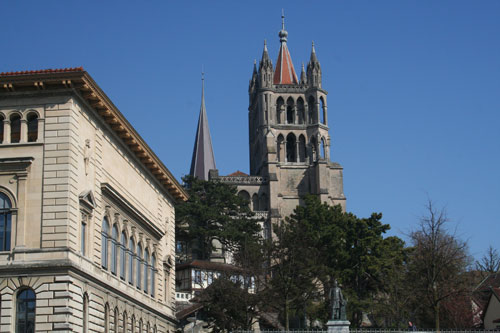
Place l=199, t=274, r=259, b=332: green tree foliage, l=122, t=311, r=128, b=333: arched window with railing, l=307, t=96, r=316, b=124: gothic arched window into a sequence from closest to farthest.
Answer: l=122, t=311, r=128, b=333: arched window with railing → l=199, t=274, r=259, b=332: green tree foliage → l=307, t=96, r=316, b=124: gothic arched window

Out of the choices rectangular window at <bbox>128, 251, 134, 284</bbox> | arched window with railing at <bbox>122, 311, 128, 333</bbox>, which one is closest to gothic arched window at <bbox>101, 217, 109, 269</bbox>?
arched window with railing at <bbox>122, 311, 128, 333</bbox>

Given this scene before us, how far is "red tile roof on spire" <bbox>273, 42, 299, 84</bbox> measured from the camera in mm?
132375

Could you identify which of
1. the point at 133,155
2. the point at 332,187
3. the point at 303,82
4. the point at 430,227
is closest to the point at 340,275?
the point at 430,227

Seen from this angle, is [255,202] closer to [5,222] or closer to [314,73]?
[314,73]

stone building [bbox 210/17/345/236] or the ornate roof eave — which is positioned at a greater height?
stone building [bbox 210/17/345/236]

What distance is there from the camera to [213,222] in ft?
303

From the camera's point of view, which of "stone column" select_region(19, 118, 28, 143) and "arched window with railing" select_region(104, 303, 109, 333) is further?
"arched window with railing" select_region(104, 303, 109, 333)

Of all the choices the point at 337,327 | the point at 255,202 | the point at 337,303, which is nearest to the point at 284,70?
the point at 255,202

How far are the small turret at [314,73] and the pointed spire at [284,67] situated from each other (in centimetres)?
407

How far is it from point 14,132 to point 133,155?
10.0 meters

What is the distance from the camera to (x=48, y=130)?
110ft

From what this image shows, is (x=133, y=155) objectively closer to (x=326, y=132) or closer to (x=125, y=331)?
(x=125, y=331)

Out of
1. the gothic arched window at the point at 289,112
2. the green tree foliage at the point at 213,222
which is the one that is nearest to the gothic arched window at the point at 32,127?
the green tree foliage at the point at 213,222

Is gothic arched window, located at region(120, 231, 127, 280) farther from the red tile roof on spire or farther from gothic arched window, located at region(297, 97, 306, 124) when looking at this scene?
the red tile roof on spire
